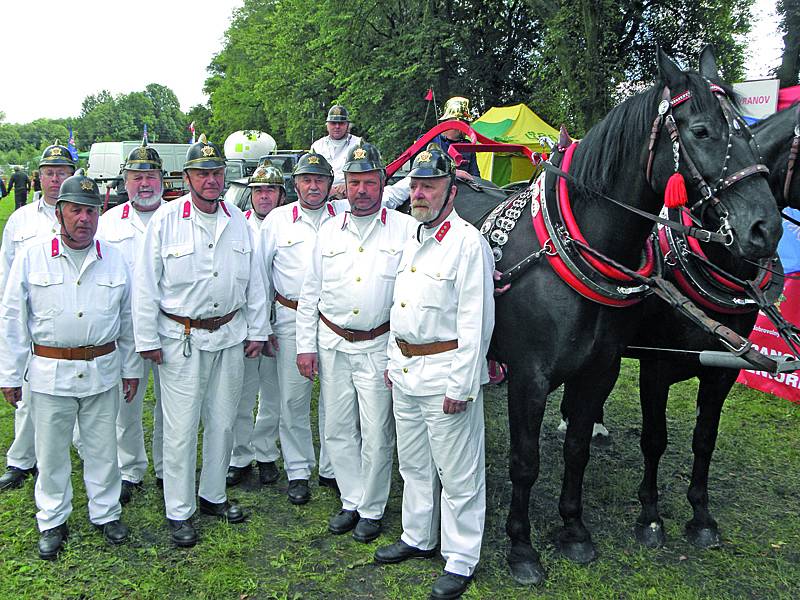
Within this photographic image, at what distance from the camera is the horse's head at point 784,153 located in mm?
3059

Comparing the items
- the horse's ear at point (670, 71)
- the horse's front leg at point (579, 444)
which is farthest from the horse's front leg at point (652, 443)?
the horse's ear at point (670, 71)

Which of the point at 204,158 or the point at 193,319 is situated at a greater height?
the point at 204,158

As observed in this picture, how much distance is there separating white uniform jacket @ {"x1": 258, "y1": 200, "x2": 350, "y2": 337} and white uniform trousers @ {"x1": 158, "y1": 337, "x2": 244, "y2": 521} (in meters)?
0.50

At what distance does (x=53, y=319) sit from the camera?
138 inches

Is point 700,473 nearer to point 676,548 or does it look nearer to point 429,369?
point 676,548

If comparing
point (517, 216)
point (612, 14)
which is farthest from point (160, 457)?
point (612, 14)

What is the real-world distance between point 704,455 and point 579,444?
846 mm

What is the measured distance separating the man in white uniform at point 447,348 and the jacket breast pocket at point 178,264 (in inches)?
47.9

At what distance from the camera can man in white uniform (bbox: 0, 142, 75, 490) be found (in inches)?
173

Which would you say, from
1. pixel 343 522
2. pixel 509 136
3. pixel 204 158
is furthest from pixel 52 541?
pixel 509 136

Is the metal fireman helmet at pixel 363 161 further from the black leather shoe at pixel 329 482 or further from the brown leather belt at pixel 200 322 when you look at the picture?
the black leather shoe at pixel 329 482

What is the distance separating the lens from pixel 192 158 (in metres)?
3.85

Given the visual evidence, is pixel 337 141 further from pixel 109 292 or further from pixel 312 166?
pixel 109 292

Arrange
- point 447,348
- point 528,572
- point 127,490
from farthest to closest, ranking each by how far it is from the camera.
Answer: point 127,490 → point 528,572 → point 447,348
